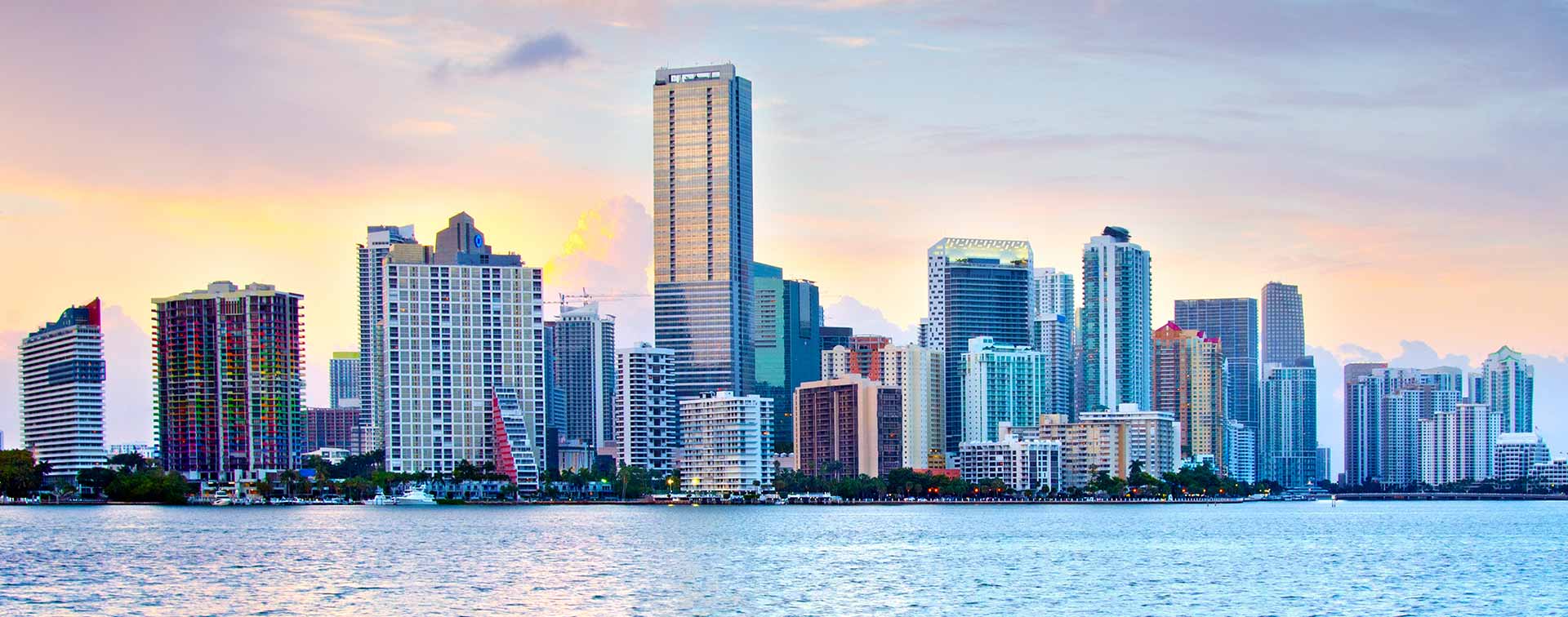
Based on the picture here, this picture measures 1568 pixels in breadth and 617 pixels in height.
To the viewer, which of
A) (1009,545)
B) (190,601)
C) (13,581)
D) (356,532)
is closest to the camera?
(190,601)

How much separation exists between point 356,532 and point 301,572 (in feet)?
175

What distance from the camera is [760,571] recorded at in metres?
113

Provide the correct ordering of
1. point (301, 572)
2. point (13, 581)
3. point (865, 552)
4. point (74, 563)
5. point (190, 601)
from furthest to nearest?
1. point (865, 552)
2. point (74, 563)
3. point (301, 572)
4. point (13, 581)
5. point (190, 601)

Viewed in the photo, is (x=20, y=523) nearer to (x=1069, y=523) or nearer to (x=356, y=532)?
(x=356, y=532)

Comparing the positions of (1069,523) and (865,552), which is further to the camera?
(1069,523)

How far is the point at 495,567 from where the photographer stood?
11469 centimetres

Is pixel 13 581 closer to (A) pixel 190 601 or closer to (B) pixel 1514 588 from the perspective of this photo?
(A) pixel 190 601

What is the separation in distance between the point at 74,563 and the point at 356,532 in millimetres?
45009

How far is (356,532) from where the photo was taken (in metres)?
162

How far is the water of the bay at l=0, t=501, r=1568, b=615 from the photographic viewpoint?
3617 inches

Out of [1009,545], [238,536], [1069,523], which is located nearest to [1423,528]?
[1069,523]

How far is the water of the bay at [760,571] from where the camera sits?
301 ft

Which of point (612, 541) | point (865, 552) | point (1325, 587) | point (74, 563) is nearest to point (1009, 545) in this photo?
point (865, 552)

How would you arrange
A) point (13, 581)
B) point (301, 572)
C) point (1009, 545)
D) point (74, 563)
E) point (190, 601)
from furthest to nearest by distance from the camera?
1. point (1009, 545)
2. point (74, 563)
3. point (301, 572)
4. point (13, 581)
5. point (190, 601)
